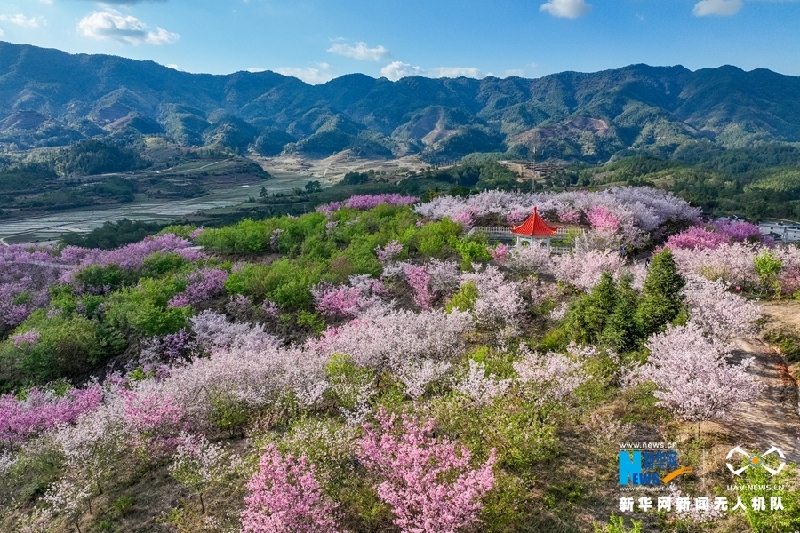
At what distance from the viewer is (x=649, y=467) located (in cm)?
963

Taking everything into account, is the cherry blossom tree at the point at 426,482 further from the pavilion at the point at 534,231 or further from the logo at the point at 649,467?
the pavilion at the point at 534,231

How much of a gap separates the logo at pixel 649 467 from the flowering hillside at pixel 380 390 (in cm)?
28

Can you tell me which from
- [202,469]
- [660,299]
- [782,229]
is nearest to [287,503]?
[202,469]

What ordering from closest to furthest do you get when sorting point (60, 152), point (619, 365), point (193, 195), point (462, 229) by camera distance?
point (619, 365) < point (462, 229) < point (193, 195) < point (60, 152)

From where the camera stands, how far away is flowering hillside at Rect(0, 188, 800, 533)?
8625 millimetres

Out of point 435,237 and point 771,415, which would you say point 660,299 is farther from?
point 435,237

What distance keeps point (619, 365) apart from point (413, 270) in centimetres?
1203

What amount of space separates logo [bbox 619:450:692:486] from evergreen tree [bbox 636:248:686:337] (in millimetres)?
4772

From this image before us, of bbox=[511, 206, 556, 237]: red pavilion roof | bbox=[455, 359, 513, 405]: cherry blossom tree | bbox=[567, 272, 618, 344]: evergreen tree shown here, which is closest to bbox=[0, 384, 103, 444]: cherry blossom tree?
bbox=[455, 359, 513, 405]: cherry blossom tree

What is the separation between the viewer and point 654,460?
31.9 ft

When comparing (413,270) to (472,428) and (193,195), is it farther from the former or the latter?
(193,195)

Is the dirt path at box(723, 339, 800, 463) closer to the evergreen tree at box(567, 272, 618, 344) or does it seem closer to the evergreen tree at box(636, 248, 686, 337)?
the evergreen tree at box(636, 248, 686, 337)

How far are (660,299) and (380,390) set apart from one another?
28.9 ft

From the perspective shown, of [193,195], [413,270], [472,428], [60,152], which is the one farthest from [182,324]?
[60,152]
